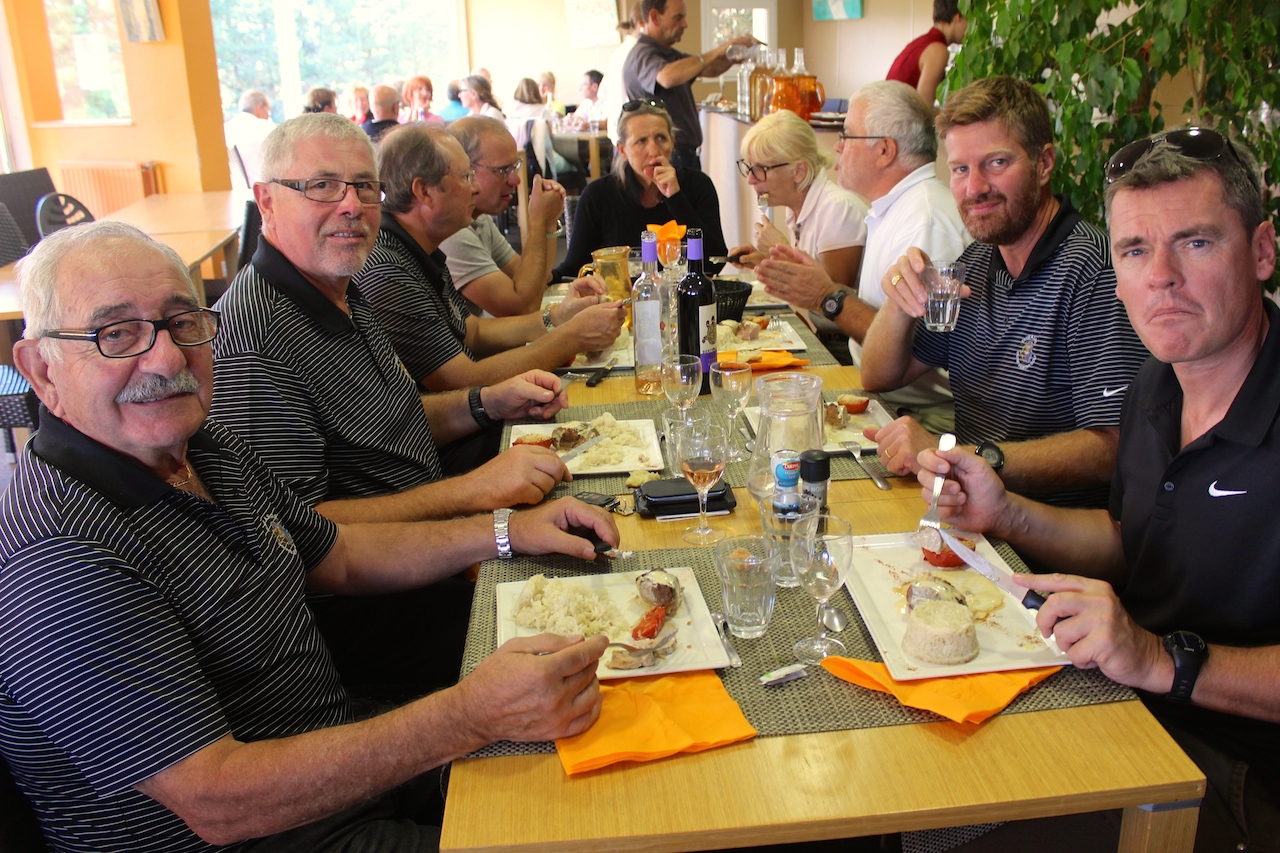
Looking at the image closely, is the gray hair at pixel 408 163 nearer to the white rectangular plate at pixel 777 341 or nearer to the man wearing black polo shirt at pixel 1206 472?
the white rectangular plate at pixel 777 341

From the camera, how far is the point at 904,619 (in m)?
1.29

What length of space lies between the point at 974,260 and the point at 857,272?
4.03ft

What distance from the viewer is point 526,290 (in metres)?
3.57

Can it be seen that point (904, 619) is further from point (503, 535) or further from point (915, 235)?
point (915, 235)

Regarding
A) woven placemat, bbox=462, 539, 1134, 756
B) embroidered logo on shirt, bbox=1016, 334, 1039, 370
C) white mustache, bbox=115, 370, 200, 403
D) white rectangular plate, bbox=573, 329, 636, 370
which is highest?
white mustache, bbox=115, 370, 200, 403

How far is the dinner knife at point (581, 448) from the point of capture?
1.93m

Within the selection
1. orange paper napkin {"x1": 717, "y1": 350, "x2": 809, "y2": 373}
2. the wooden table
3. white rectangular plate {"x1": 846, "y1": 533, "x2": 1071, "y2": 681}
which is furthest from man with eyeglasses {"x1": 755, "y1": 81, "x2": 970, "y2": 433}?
the wooden table

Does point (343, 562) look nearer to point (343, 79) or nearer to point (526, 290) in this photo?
point (526, 290)

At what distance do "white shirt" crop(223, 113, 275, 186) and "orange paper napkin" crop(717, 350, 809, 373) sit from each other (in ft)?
22.6

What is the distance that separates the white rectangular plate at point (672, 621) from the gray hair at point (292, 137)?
119 cm

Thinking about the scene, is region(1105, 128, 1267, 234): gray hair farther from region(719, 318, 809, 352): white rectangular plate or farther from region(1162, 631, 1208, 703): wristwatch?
region(719, 318, 809, 352): white rectangular plate

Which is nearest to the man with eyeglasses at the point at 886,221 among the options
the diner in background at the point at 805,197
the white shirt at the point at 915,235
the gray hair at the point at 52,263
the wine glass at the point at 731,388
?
the white shirt at the point at 915,235

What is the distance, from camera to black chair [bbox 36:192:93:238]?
4.82 metres

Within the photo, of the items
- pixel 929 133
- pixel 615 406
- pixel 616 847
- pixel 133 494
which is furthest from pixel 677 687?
pixel 929 133
